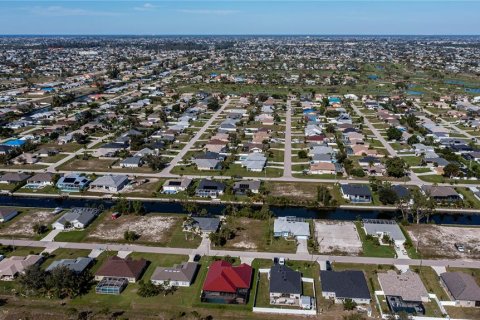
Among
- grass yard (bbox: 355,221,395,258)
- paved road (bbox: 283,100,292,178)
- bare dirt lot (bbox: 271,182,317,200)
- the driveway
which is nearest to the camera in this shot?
grass yard (bbox: 355,221,395,258)

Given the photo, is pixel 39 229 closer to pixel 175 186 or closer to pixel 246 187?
pixel 175 186

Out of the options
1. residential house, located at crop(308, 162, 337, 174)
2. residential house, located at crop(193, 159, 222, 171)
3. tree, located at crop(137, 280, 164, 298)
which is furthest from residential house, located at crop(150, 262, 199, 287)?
residential house, located at crop(308, 162, 337, 174)

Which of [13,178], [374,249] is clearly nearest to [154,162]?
[13,178]

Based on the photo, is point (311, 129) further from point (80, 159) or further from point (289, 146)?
point (80, 159)

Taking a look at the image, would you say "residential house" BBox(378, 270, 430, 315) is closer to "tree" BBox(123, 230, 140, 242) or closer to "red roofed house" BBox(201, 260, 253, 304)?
"red roofed house" BBox(201, 260, 253, 304)

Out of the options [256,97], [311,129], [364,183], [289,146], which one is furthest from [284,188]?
[256,97]

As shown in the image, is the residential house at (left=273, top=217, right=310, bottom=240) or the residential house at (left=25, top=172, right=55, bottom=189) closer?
the residential house at (left=273, top=217, right=310, bottom=240)

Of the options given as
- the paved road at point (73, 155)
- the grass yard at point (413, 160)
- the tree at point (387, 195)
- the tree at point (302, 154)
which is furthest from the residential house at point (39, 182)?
the grass yard at point (413, 160)

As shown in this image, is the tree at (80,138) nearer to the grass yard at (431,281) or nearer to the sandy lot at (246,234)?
the sandy lot at (246,234)
